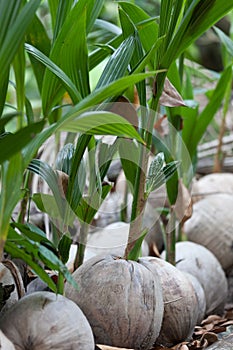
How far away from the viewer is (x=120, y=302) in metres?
0.78

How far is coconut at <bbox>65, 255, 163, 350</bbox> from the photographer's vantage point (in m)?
0.78

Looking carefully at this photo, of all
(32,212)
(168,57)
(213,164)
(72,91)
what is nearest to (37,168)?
(72,91)

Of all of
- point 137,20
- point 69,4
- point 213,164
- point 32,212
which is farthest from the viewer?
point 213,164

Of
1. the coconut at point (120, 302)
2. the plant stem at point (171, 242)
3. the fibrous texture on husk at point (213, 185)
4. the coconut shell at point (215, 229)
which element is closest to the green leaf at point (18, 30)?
the coconut at point (120, 302)

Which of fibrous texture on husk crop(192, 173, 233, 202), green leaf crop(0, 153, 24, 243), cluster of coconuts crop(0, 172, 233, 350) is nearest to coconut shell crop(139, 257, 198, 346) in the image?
cluster of coconuts crop(0, 172, 233, 350)

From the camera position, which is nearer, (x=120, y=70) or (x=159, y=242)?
(x=120, y=70)

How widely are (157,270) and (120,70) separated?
1.12 feet

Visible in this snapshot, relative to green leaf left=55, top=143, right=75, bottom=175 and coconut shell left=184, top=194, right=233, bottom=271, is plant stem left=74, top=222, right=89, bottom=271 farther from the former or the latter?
coconut shell left=184, top=194, right=233, bottom=271

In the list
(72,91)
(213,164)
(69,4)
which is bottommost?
(213,164)

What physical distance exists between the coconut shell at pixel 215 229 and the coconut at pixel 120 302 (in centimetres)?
58

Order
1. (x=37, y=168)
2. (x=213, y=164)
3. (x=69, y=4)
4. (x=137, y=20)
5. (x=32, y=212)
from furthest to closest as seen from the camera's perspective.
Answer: (x=213, y=164) → (x=32, y=212) → (x=137, y=20) → (x=69, y=4) → (x=37, y=168)

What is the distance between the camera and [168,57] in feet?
2.74

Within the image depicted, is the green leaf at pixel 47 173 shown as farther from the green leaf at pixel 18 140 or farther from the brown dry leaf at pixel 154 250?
the brown dry leaf at pixel 154 250

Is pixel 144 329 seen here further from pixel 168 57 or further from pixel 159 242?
pixel 159 242
